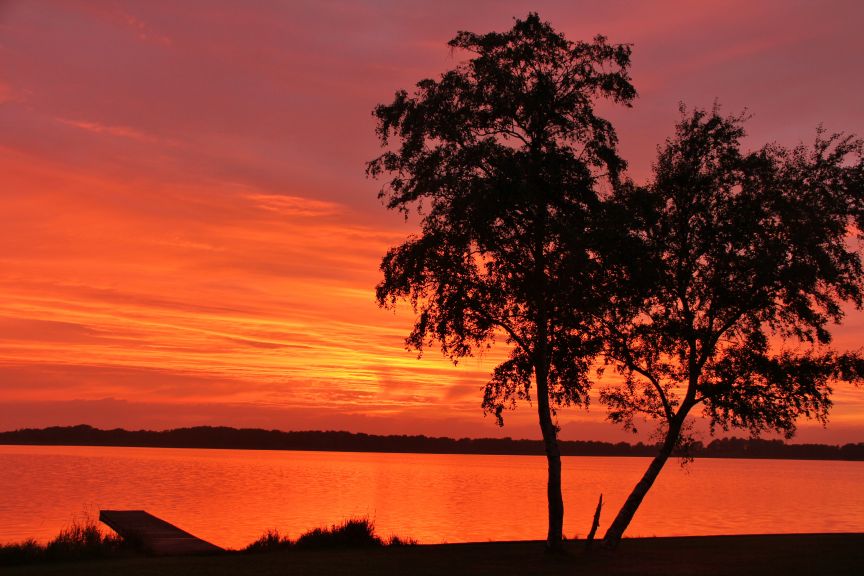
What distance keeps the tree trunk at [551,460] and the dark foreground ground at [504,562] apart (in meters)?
0.76

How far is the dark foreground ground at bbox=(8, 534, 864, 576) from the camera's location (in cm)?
2467

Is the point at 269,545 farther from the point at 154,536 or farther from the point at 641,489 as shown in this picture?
the point at 641,489

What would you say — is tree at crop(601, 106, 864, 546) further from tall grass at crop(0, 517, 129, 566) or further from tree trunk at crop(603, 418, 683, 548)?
tall grass at crop(0, 517, 129, 566)

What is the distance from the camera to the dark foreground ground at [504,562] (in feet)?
80.9

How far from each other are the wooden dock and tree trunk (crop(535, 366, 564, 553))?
40.9 ft

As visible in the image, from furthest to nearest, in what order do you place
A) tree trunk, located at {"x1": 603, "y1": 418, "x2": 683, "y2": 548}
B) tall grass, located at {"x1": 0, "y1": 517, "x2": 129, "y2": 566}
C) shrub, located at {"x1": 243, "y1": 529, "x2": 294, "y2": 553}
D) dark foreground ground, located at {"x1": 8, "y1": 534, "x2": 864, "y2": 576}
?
tree trunk, located at {"x1": 603, "y1": 418, "x2": 683, "y2": 548}
shrub, located at {"x1": 243, "y1": 529, "x2": 294, "y2": 553}
tall grass, located at {"x1": 0, "y1": 517, "x2": 129, "y2": 566}
dark foreground ground, located at {"x1": 8, "y1": 534, "x2": 864, "y2": 576}

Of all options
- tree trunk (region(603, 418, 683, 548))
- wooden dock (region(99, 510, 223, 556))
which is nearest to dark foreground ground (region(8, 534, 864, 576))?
tree trunk (region(603, 418, 683, 548))

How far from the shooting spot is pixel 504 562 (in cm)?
2731

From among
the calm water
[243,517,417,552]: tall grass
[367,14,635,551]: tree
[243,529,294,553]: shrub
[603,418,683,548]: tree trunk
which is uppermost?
[367,14,635,551]: tree

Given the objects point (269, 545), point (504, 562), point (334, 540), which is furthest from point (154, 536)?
point (504, 562)

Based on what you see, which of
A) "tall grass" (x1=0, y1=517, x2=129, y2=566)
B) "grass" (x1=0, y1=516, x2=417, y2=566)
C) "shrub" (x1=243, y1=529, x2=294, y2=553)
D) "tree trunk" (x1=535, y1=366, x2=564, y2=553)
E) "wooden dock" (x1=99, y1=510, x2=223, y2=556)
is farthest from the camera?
"wooden dock" (x1=99, y1=510, x2=223, y2=556)

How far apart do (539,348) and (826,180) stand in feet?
41.7

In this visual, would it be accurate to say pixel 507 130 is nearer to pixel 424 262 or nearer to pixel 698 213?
pixel 424 262

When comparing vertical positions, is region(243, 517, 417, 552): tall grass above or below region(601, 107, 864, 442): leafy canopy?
below
